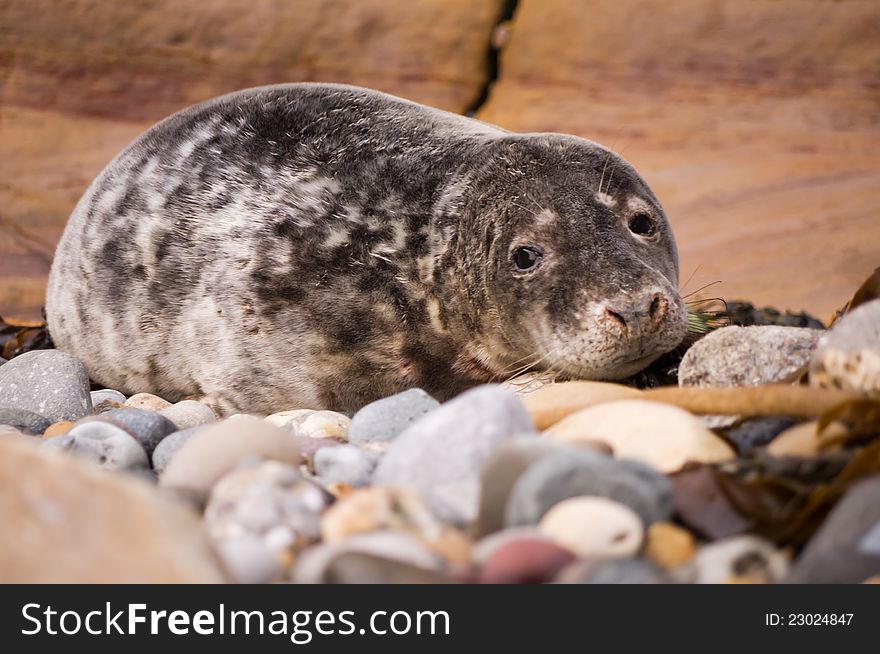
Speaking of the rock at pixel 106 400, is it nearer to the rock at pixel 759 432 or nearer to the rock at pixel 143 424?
the rock at pixel 143 424

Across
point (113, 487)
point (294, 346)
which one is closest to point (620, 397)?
point (294, 346)

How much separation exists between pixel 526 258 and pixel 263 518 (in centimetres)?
153

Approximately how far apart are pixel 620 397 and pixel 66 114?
17.5 ft

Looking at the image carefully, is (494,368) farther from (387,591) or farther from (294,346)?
(387,591)

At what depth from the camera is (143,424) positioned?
248 cm

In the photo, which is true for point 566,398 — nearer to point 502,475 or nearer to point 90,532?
point 502,475

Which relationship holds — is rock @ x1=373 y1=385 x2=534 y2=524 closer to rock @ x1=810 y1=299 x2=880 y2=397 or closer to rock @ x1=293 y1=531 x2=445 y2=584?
rock @ x1=293 y1=531 x2=445 y2=584

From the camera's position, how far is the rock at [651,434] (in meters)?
1.86

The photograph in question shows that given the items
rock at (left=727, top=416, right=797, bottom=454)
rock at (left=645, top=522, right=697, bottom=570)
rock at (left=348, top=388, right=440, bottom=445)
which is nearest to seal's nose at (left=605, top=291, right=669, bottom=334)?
rock at (left=348, top=388, right=440, bottom=445)

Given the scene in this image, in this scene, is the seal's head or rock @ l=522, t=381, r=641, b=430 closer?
rock @ l=522, t=381, r=641, b=430

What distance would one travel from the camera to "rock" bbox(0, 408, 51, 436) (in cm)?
283

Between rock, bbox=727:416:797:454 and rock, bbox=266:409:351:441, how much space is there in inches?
43.3

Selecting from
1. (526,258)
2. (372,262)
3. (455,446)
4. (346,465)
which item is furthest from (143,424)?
(526,258)

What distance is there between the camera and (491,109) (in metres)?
7.16
